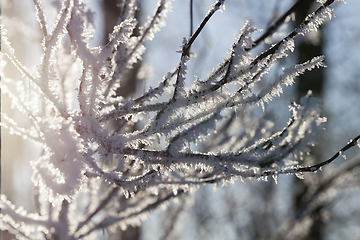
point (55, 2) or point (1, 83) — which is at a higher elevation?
point (55, 2)

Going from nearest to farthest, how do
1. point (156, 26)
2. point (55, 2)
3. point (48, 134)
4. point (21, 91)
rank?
1. point (48, 134)
2. point (21, 91)
3. point (156, 26)
4. point (55, 2)

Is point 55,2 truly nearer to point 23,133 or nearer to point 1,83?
point 1,83

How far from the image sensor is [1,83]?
2.79 feet

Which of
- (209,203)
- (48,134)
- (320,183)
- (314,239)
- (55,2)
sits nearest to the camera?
(48,134)

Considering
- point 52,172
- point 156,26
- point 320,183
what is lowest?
point 320,183

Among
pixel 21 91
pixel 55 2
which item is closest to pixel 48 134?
pixel 21 91

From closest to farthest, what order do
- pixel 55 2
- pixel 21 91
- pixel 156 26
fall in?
pixel 21 91 → pixel 156 26 → pixel 55 2

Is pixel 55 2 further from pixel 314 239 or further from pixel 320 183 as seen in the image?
pixel 314 239

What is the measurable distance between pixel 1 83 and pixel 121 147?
570 mm

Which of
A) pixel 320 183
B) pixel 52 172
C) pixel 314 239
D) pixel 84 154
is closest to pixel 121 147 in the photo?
pixel 84 154

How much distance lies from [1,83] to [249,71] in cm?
93

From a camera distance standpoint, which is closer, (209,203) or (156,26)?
(156,26)

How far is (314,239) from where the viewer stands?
15.4ft

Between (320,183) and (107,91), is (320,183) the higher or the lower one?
the lower one
